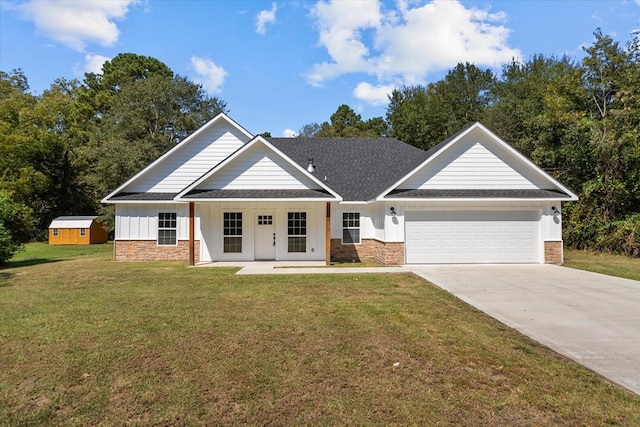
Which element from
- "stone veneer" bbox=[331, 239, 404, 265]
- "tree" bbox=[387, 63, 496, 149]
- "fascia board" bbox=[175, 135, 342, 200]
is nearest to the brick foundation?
"stone veneer" bbox=[331, 239, 404, 265]

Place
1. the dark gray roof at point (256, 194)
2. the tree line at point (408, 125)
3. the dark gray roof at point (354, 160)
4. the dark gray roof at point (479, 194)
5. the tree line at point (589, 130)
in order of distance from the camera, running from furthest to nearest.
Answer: the tree line at point (408, 125) < the tree line at point (589, 130) < the dark gray roof at point (354, 160) < the dark gray roof at point (479, 194) < the dark gray roof at point (256, 194)

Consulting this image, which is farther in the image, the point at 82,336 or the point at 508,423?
the point at 82,336

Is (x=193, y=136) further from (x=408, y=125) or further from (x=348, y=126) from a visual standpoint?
(x=348, y=126)

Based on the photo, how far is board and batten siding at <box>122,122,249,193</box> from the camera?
16781mm

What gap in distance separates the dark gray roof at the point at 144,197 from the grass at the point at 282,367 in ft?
26.8

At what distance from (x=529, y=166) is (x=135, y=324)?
14.8 m

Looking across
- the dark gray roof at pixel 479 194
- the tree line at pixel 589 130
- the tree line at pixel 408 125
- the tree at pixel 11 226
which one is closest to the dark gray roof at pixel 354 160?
the dark gray roof at pixel 479 194

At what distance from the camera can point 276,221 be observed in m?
16.1

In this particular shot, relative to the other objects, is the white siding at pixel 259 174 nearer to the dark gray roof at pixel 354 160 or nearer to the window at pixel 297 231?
the window at pixel 297 231

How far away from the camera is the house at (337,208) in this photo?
14.5 m

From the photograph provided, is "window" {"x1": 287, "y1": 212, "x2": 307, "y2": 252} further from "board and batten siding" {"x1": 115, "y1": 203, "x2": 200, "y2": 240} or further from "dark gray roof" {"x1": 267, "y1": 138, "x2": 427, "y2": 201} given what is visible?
"board and batten siding" {"x1": 115, "y1": 203, "x2": 200, "y2": 240}

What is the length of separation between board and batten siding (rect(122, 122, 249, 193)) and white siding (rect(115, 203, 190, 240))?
0.81 meters

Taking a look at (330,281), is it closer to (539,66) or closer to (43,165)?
(539,66)

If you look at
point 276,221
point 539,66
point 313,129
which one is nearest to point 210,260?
point 276,221
